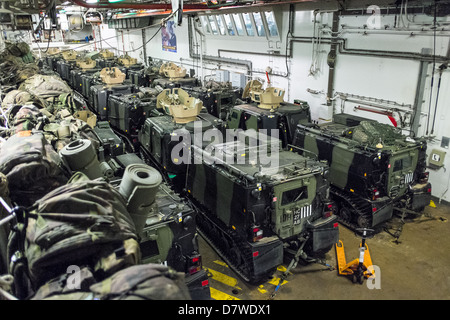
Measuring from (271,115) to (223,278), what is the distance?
5808mm

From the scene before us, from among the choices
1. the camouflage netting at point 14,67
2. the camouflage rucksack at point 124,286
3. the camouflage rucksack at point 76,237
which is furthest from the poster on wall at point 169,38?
the camouflage rucksack at point 124,286

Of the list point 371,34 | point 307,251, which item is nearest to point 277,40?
point 371,34

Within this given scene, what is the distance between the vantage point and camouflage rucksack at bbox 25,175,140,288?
241 cm

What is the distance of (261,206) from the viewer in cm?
609

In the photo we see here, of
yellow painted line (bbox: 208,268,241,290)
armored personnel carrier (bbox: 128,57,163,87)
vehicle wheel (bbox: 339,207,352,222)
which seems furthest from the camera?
armored personnel carrier (bbox: 128,57,163,87)

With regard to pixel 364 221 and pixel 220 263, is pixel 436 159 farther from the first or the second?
pixel 220 263

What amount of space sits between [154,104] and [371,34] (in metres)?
6.89

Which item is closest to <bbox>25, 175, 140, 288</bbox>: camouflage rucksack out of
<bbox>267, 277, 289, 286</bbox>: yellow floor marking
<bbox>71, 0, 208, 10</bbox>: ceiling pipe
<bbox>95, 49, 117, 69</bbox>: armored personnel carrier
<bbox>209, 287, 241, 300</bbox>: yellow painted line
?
<bbox>209, 287, 241, 300</bbox>: yellow painted line

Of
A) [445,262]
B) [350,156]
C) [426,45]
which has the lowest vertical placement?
[445,262]

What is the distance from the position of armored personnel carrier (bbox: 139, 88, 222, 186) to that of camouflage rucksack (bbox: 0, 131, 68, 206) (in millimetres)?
4477

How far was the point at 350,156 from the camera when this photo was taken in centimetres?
813

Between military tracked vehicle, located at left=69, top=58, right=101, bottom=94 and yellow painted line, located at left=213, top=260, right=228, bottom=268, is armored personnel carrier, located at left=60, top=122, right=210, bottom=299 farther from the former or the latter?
military tracked vehicle, located at left=69, top=58, right=101, bottom=94

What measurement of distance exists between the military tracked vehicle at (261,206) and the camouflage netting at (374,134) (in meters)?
1.97
